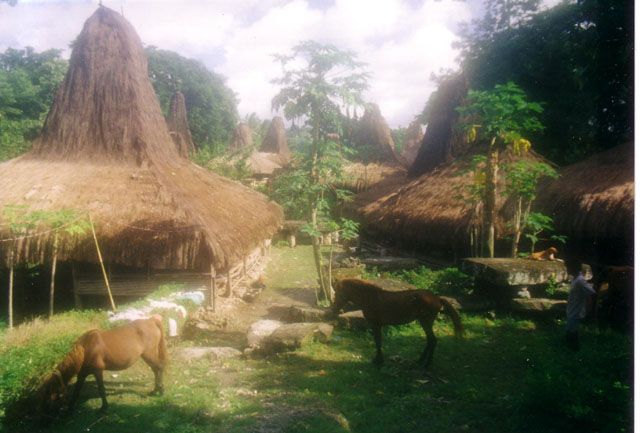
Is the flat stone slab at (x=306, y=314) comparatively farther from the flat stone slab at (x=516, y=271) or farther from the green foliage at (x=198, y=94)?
the green foliage at (x=198, y=94)

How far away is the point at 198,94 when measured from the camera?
86.2 ft

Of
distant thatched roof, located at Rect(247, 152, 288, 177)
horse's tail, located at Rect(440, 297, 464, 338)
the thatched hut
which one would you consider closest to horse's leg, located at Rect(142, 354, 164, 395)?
horse's tail, located at Rect(440, 297, 464, 338)

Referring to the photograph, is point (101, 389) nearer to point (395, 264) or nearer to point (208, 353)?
point (208, 353)

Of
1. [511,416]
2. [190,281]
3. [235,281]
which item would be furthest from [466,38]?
[511,416]

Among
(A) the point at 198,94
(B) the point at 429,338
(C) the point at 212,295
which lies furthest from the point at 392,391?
(A) the point at 198,94

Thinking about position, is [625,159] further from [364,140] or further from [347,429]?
[364,140]

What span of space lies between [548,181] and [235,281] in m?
Result: 9.95

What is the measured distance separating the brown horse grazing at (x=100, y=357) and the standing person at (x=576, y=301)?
19.6ft

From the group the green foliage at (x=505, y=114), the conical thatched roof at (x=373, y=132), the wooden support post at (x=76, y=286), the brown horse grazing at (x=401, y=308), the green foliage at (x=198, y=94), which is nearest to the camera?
the brown horse grazing at (x=401, y=308)

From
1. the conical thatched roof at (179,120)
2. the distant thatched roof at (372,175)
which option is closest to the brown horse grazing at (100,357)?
the distant thatched roof at (372,175)

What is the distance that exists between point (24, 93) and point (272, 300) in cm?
2090

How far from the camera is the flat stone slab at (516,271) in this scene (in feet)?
24.5

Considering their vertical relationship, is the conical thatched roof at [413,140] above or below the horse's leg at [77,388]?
above

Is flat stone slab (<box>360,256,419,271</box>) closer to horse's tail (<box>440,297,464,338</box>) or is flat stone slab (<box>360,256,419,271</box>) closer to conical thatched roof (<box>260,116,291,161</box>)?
horse's tail (<box>440,297,464,338</box>)
